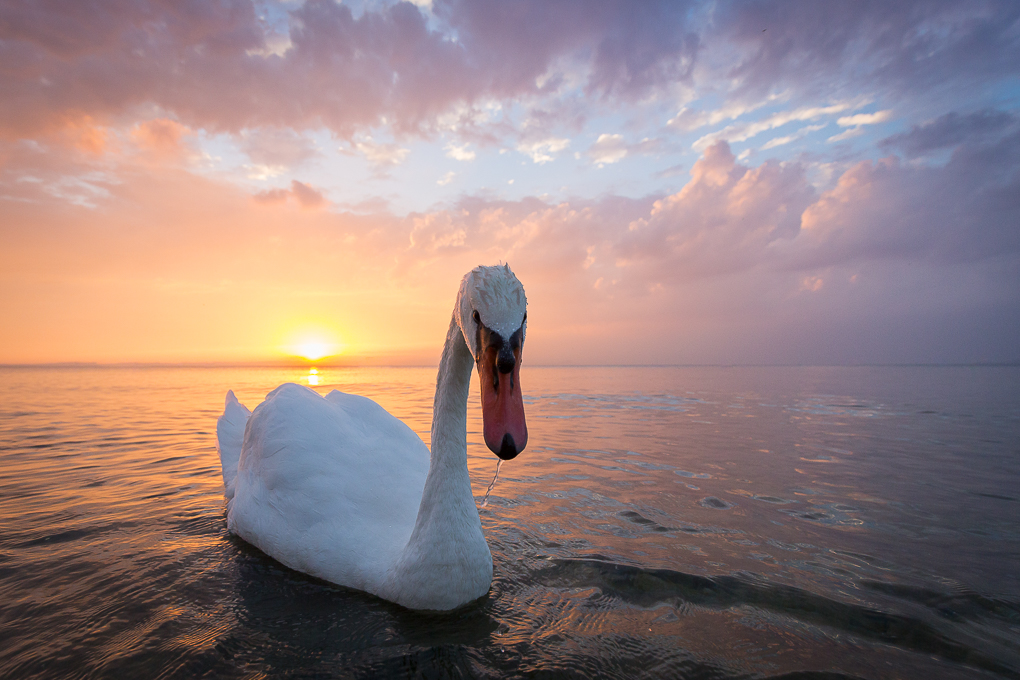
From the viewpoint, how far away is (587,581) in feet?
10.8

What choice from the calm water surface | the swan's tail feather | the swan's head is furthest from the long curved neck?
the swan's tail feather

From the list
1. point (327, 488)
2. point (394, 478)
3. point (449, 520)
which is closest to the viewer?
point (449, 520)

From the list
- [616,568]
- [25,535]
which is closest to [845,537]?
[616,568]

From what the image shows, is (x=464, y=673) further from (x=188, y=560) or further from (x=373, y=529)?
(x=188, y=560)

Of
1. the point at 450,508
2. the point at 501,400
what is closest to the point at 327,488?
the point at 450,508

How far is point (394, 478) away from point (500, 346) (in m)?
2.21

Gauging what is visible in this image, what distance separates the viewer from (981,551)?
12.6 ft

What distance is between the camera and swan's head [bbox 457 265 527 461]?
200cm

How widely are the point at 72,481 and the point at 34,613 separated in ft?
12.4

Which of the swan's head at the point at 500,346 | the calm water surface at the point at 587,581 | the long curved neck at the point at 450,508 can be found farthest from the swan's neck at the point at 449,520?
the swan's head at the point at 500,346

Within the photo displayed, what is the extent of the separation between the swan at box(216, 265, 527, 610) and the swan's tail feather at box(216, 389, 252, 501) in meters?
0.24

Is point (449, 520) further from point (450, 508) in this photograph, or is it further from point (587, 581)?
point (587, 581)

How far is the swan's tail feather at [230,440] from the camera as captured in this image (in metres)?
4.87

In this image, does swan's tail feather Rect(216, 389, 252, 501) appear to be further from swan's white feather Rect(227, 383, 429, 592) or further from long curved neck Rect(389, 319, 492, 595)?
long curved neck Rect(389, 319, 492, 595)
